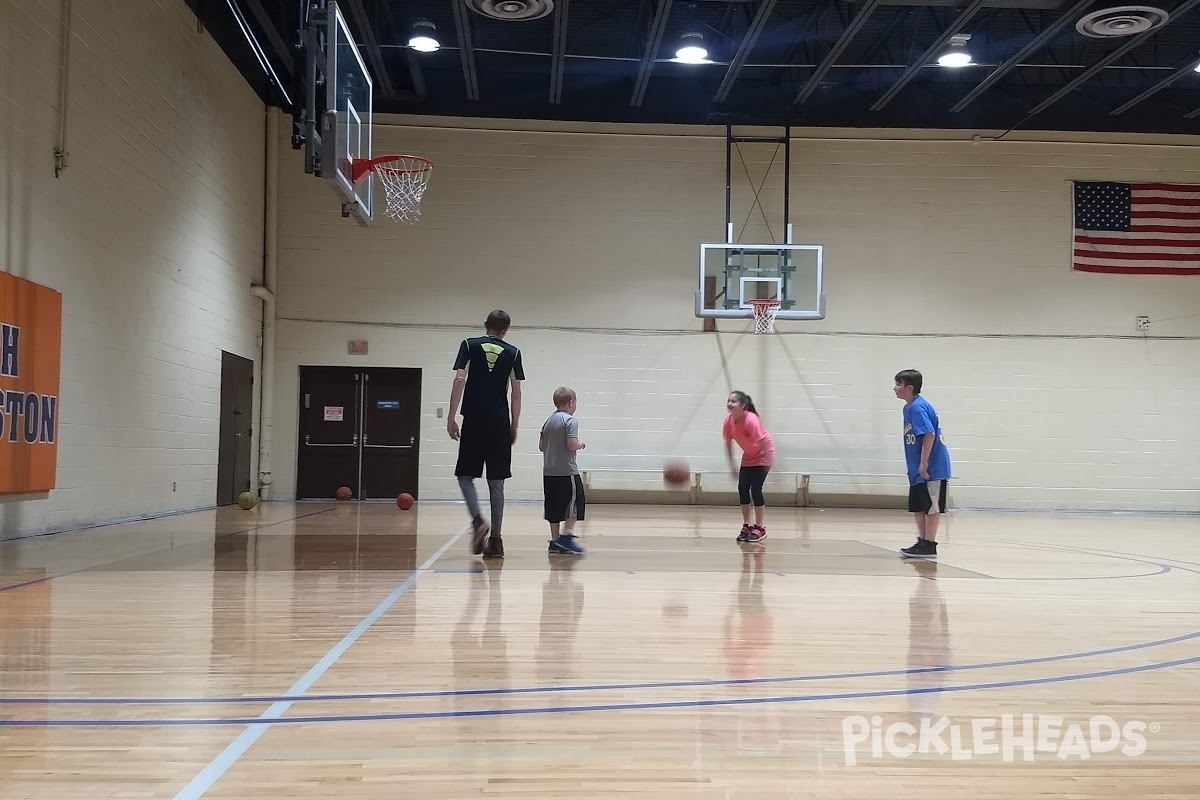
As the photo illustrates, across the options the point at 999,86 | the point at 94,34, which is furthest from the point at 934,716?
the point at 999,86

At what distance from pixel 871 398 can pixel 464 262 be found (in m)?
7.29

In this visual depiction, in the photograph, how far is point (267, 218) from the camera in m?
16.6

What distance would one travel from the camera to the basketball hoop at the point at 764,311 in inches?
626

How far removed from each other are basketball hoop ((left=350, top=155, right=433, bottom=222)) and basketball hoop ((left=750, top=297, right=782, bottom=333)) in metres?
5.36

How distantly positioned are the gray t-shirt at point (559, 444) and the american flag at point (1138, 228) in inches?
507

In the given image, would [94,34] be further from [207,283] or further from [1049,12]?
[1049,12]

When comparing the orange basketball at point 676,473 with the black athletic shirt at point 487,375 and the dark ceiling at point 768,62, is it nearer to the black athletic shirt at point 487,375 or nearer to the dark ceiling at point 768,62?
the dark ceiling at point 768,62

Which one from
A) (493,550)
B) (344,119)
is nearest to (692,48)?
(344,119)

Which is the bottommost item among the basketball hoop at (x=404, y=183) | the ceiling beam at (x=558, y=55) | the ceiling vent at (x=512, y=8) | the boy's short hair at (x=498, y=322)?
the boy's short hair at (x=498, y=322)

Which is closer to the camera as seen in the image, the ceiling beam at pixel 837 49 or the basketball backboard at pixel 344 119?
the basketball backboard at pixel 344 119

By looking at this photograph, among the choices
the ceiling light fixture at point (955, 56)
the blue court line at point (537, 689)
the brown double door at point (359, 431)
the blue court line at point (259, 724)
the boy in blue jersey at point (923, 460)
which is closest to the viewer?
the blue court line at point (259, 724)

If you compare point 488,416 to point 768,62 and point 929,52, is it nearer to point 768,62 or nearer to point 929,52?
point 929,52

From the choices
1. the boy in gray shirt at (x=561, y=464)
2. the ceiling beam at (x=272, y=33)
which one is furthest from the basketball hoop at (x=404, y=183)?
the boy in gray shirt at (x=561, y=464)

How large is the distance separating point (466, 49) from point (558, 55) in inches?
52.3
